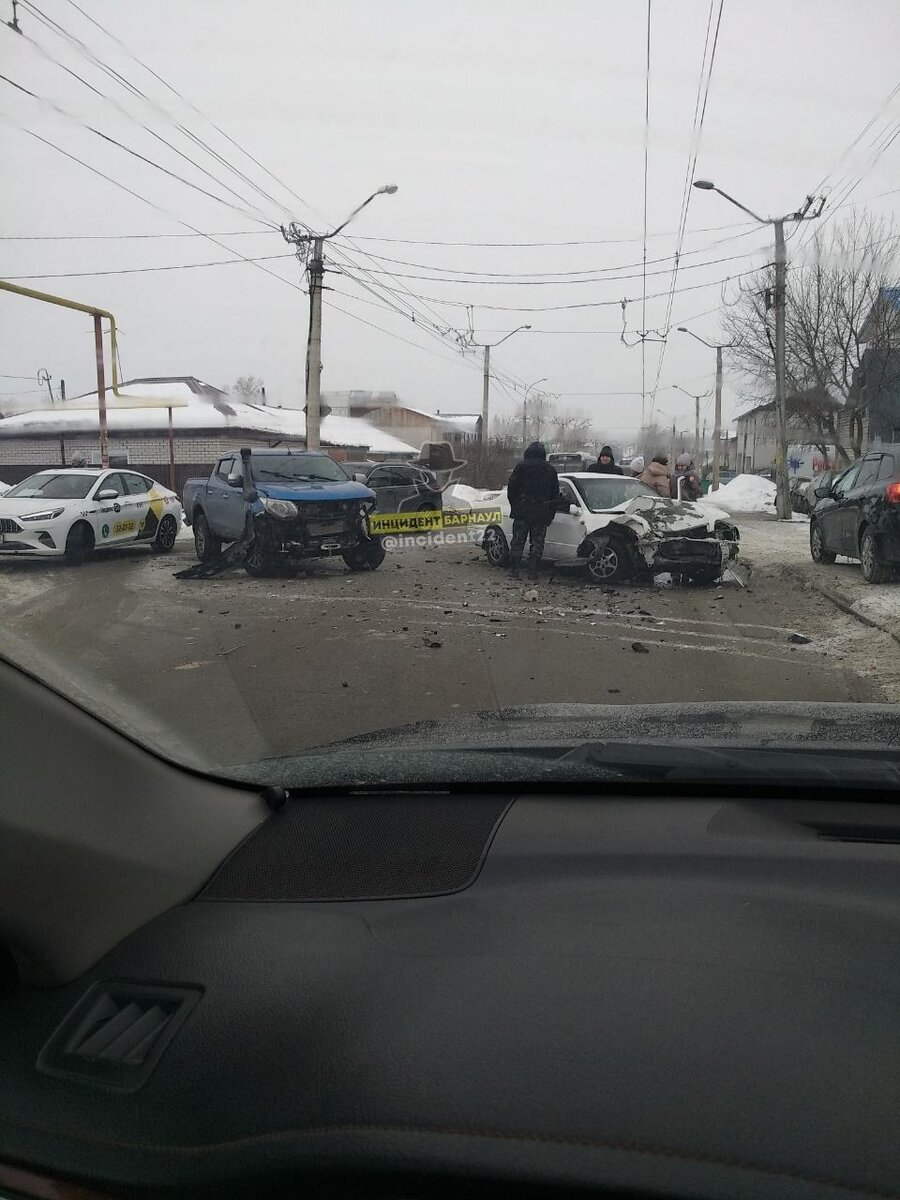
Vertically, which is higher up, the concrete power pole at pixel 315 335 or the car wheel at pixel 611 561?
the concrete power pole at pixel 315 335

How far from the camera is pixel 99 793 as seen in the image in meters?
2.15

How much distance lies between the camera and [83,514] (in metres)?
11.1

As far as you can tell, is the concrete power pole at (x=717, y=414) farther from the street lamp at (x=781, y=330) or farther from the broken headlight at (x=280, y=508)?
the broken headlight at (x=280, y=508)

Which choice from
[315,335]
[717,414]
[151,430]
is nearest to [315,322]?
[315,335]

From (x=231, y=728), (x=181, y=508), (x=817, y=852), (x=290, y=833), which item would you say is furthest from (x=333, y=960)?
(x=181, y=508)

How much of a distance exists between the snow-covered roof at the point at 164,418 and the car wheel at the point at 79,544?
1.20 metres

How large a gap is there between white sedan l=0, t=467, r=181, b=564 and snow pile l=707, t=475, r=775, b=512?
91.4ft

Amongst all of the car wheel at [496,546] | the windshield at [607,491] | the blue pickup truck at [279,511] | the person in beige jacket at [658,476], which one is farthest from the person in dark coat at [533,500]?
the person in beige jacket at [658,476]

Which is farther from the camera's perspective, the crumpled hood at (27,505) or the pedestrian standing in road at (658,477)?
the pedestrian standing in road at (658,477)

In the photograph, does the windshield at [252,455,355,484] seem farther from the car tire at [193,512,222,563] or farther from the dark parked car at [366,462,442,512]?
the dark parked car at [366,462,442,512]

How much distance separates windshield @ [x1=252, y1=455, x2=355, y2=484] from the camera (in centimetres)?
Result: 1397

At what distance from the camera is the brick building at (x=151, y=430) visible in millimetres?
10680

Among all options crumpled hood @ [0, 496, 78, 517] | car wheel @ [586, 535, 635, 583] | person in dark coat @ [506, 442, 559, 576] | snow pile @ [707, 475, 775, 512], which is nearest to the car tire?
crumpled hood @ [0, 496, 78, 517]

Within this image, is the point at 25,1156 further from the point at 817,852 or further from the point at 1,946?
the point at 817,852
